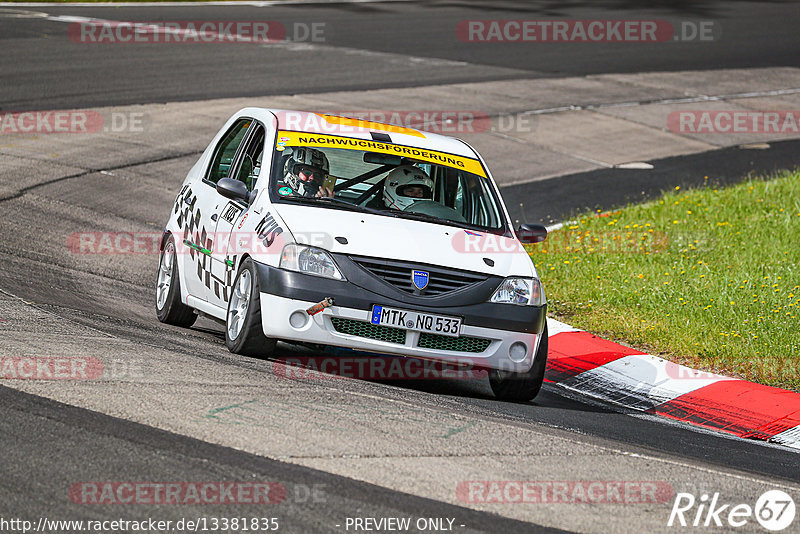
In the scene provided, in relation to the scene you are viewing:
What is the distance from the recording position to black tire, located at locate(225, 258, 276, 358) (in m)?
7.44

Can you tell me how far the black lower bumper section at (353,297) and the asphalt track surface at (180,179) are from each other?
494 mm

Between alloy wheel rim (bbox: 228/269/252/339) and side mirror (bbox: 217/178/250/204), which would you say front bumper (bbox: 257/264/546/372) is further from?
side mirror (bbox: 217/178/250/204)

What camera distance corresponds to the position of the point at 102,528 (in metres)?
4.40

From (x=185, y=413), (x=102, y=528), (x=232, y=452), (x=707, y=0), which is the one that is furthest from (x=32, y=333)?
(x=707, y=0)

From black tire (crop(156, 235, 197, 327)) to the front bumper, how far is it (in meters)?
1.94

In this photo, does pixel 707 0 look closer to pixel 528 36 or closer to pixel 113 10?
pixel 528 36

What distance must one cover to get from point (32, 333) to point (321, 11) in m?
26.0

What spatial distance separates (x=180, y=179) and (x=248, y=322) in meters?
8.01

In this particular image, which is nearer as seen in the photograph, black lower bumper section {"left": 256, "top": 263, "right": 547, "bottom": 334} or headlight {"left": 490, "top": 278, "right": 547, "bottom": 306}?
black lower bumper section {"left": 256, "top": 263, "right": 547, "bottom": 334}

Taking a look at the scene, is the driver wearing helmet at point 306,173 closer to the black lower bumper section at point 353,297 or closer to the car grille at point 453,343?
the black lower bumper section at point 353,297

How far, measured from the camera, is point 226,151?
937 centimetres

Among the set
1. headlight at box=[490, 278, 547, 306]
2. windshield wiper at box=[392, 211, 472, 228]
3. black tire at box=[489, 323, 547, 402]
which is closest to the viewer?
headlight at box=[490, 278, 547, 306]

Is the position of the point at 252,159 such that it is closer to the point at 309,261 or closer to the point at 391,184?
the point at 391,184

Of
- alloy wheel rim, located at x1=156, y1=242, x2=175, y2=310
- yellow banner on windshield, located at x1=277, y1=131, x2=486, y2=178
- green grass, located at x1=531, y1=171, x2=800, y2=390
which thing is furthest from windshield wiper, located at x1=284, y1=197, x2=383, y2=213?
green grass, located at x1=531, y1=171, x2=800, y2=390
